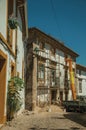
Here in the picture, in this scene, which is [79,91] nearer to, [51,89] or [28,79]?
[51,89]

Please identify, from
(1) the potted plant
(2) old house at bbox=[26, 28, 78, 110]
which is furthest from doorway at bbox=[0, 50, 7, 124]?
(2) old house at bbox=[26, 28, 78, 110]

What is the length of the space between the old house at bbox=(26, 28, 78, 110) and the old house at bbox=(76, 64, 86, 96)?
23.8ft

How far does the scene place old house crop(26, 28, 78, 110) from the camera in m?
26.0

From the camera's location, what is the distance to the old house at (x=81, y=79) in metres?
44.1

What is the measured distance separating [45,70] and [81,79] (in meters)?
17.7

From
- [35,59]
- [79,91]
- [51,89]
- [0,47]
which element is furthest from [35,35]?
[79,91]

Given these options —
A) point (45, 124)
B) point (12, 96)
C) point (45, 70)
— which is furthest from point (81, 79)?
point (12, 96)

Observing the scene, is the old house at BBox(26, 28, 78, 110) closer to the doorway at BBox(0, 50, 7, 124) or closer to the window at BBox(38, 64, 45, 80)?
the window at BBox(38, 64, 45, 80)

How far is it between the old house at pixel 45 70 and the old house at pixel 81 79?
7.24 m

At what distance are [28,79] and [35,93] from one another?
5.65ft

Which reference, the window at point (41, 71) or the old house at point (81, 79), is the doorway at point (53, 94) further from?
the old house at point (81, 79)

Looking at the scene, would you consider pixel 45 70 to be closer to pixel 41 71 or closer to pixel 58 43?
pixel 41 71

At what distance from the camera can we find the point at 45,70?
29609 millimetres

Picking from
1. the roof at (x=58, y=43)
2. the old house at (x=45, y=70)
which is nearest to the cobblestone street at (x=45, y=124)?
the old house at (x=45, y=70)
